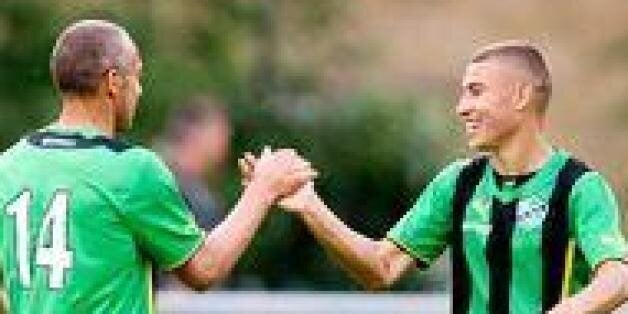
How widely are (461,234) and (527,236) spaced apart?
28cm

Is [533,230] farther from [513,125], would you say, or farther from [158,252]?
[158,252]

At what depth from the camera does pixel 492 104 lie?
994 cm

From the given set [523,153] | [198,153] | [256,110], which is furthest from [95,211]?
[256,110]

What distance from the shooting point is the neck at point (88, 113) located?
382 inches

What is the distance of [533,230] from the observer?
32.4 ft

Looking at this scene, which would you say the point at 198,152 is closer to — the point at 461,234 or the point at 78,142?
the point at 461,234

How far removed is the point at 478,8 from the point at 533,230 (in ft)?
47.3

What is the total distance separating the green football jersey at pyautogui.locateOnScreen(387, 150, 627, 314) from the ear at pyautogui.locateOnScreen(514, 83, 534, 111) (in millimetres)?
209

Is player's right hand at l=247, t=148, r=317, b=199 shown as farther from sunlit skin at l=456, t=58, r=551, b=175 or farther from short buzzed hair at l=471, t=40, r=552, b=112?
short buzzed hair at l=471, t=40, r=552, b=112

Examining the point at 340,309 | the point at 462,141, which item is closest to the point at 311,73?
the point at 462,141

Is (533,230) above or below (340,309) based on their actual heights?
above

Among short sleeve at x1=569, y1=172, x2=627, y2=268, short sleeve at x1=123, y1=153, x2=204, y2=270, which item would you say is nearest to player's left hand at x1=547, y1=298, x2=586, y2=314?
short sleeve at x1=569, y1=172, x2=627, y2=268

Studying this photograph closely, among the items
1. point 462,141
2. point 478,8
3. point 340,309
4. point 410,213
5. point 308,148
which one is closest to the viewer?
point 410,213

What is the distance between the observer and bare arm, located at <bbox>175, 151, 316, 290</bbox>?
31.9 ft
